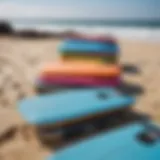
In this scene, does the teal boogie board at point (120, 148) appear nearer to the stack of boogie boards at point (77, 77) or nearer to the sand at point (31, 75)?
the sand at point (31, 75)

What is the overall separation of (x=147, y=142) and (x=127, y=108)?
79 cm

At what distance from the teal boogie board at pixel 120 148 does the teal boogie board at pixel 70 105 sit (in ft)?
1.39

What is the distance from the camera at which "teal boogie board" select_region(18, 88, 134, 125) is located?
237cm

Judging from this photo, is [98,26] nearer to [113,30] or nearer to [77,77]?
[113,30]

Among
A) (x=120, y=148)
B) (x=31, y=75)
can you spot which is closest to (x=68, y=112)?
(x=120, y=148)

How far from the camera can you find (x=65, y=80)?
10.1ft

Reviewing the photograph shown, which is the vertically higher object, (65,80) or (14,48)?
(14,48)

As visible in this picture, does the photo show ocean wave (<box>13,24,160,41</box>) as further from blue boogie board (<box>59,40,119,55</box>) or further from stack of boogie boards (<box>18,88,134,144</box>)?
stack of boogie boards (<box>18,88,134,144</box>)

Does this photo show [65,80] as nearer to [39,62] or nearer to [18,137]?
[18,137]

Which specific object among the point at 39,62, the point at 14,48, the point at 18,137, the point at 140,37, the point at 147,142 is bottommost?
the point at 147,142

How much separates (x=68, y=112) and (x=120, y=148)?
621 mm

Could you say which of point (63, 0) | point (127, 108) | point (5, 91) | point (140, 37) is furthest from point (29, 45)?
point (63, 0)

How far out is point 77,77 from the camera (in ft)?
10.2

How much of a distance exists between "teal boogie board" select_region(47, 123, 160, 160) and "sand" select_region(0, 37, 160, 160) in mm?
365
